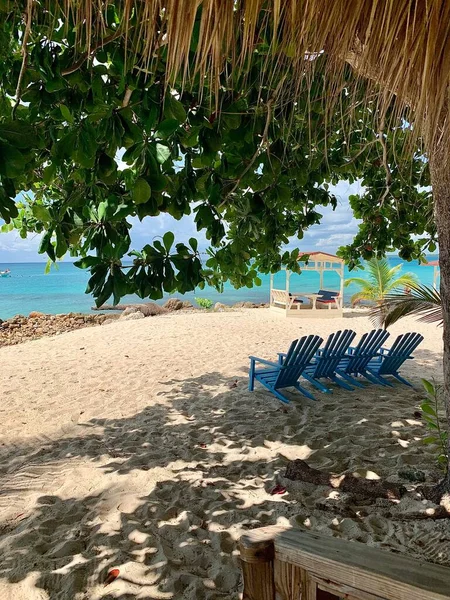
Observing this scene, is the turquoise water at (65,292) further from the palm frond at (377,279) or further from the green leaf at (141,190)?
the green leaf at (141,190)

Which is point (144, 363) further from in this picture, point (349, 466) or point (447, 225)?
point (447, 225)

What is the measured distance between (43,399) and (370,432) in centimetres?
487

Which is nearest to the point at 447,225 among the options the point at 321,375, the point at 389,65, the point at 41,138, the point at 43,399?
the point at 389,65

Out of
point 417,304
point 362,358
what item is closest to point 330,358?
point 362,358

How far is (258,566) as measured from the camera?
3.40 ft

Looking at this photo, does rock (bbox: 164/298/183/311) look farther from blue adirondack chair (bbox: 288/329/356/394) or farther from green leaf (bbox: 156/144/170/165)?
green leaf (bbox: 156/144/170/165)

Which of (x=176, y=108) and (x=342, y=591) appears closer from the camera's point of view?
(x=342, y=591)

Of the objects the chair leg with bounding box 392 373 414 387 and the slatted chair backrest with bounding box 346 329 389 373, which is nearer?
the slatted chair backrest with bounding box 346 329 389 373

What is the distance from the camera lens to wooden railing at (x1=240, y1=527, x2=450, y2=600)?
802mm

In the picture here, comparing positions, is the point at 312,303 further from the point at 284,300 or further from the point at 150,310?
the point at 150,310

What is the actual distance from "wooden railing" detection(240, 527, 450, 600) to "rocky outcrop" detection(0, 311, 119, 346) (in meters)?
13.5

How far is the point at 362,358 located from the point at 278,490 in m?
3.87

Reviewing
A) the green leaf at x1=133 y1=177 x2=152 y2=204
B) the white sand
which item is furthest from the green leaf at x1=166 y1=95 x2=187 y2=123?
the white sand

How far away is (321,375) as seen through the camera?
648 cm
